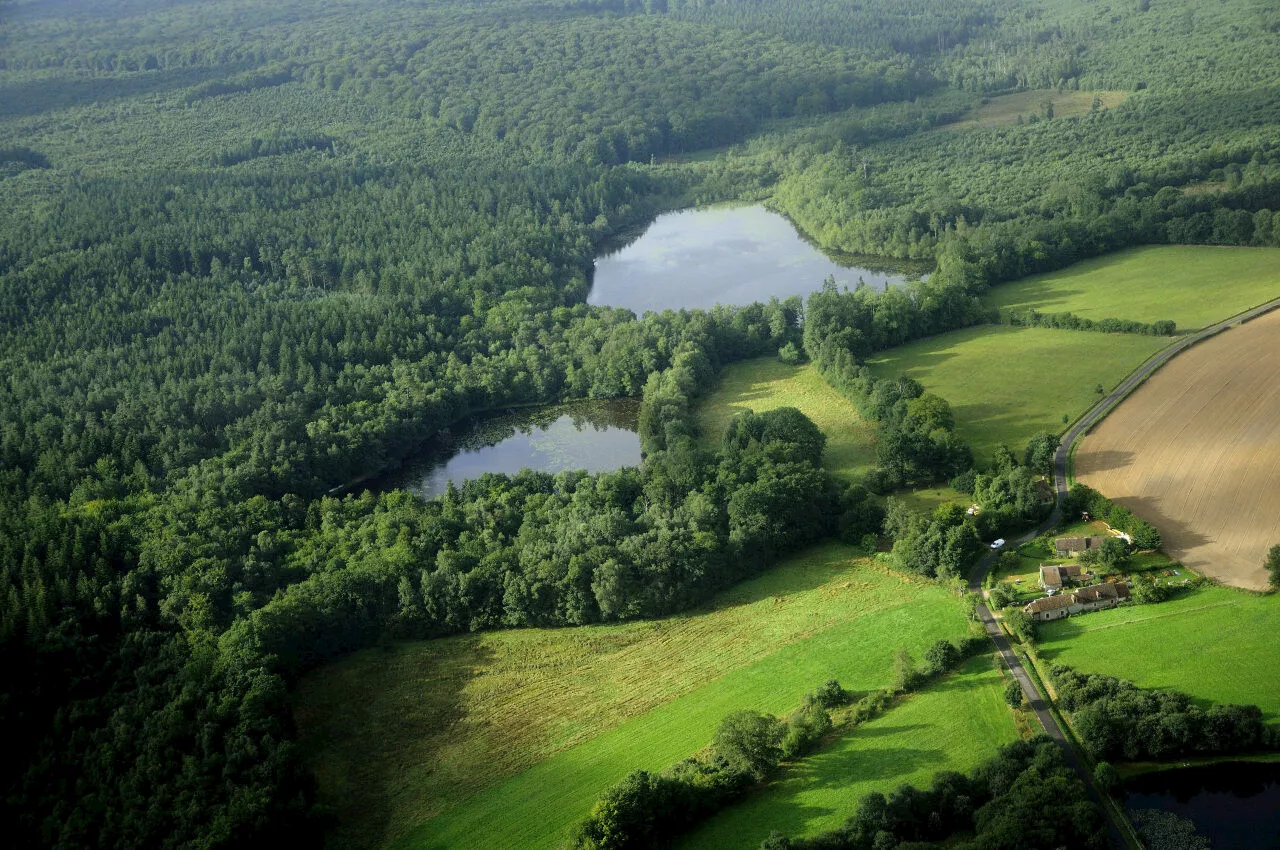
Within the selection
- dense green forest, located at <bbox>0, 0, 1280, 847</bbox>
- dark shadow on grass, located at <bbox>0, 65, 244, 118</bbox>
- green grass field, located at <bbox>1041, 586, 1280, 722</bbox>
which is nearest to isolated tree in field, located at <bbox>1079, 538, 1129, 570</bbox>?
green grass field, located at <bbox>1041, 586, 1280, 722</bbox>

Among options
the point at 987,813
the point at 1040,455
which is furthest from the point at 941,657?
the point at 1040,455

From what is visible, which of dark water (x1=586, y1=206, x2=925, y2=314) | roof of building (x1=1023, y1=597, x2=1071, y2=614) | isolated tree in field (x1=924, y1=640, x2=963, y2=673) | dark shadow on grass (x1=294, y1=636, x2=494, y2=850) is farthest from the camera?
dark water (x1=586, y1=206, x2=925, y2=314)

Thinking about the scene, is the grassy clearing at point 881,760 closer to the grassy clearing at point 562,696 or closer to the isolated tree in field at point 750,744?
the isolated tree in field at point 750,744

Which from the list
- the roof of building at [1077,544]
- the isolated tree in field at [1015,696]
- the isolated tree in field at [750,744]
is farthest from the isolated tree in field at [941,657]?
the roof of building at [1077,544]

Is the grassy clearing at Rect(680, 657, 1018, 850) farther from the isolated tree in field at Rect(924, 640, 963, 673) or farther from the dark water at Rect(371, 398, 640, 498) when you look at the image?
the dark water at Rect(371, 398, 640, 498)

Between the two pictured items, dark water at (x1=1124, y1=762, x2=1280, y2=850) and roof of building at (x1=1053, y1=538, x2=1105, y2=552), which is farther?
roof of building at (x1=1053, y1=538, x2=1105, y2=552)
